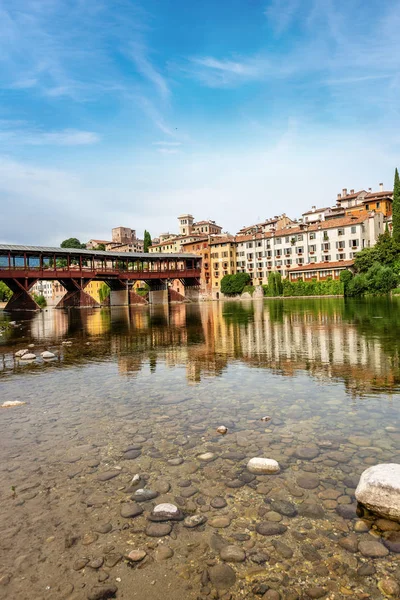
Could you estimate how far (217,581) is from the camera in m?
3.11

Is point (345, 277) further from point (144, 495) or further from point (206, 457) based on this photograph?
point (144, 495)

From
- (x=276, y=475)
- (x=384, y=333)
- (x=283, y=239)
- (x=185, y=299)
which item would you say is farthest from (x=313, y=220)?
(x=276, y=475)

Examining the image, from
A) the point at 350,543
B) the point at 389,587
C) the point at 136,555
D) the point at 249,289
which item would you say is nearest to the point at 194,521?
the point at 136,555

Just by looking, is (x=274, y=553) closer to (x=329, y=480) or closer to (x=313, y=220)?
(x=329, y=480)

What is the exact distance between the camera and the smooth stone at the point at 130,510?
406 centimetres

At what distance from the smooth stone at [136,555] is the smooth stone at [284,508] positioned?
1451 mm

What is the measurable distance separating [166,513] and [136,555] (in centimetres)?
65

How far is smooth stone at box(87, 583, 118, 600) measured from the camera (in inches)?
117

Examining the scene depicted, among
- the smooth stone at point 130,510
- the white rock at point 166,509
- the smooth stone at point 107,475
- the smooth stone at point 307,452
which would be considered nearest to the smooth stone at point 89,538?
the smooth stone at point 130,510

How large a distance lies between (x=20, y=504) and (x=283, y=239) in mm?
91085

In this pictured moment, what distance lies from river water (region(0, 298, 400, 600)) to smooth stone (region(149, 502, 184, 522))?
0.31 ft

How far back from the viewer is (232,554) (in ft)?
11.2

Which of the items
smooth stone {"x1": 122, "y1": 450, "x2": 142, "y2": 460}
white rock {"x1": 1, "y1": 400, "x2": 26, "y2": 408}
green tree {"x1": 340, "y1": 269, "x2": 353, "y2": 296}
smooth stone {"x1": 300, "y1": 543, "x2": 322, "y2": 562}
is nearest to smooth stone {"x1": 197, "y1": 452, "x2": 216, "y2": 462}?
smooth stone {"x1": 122, "y1": 450, "x2": 142, "y2": 460}

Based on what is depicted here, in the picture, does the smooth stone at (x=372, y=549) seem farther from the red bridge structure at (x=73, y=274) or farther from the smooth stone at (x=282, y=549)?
the red bridge structure at (x=73, y=274)
